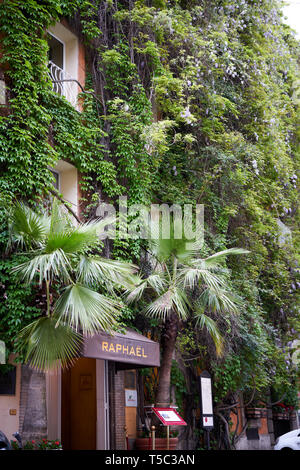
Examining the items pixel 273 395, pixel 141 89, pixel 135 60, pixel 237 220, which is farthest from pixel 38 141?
pixel 273 395

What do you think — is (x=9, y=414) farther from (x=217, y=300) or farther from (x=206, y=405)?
(x=217, y=300)

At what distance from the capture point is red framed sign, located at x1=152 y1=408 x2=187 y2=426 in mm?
10031

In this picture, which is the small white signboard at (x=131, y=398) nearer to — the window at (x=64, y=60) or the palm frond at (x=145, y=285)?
the palm frond at (x=145, y=285)

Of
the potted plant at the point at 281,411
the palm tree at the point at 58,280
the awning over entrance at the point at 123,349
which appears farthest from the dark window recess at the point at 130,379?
the potted plant at the point at 281,411

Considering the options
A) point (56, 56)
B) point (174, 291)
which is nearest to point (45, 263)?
point (174, 291)

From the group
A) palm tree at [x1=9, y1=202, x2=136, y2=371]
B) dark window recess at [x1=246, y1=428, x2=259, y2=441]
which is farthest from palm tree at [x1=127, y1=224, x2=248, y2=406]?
dark window recess at [x1=246, y1=428, x2=259, y2=441]

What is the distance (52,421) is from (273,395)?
30.2ft

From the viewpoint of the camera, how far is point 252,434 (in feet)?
55.1

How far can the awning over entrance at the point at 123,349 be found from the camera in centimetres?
916

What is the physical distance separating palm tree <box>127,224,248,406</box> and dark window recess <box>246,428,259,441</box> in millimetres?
6785

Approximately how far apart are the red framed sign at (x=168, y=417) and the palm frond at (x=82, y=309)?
2585 millimetres

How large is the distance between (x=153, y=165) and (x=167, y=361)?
491 centimetres
